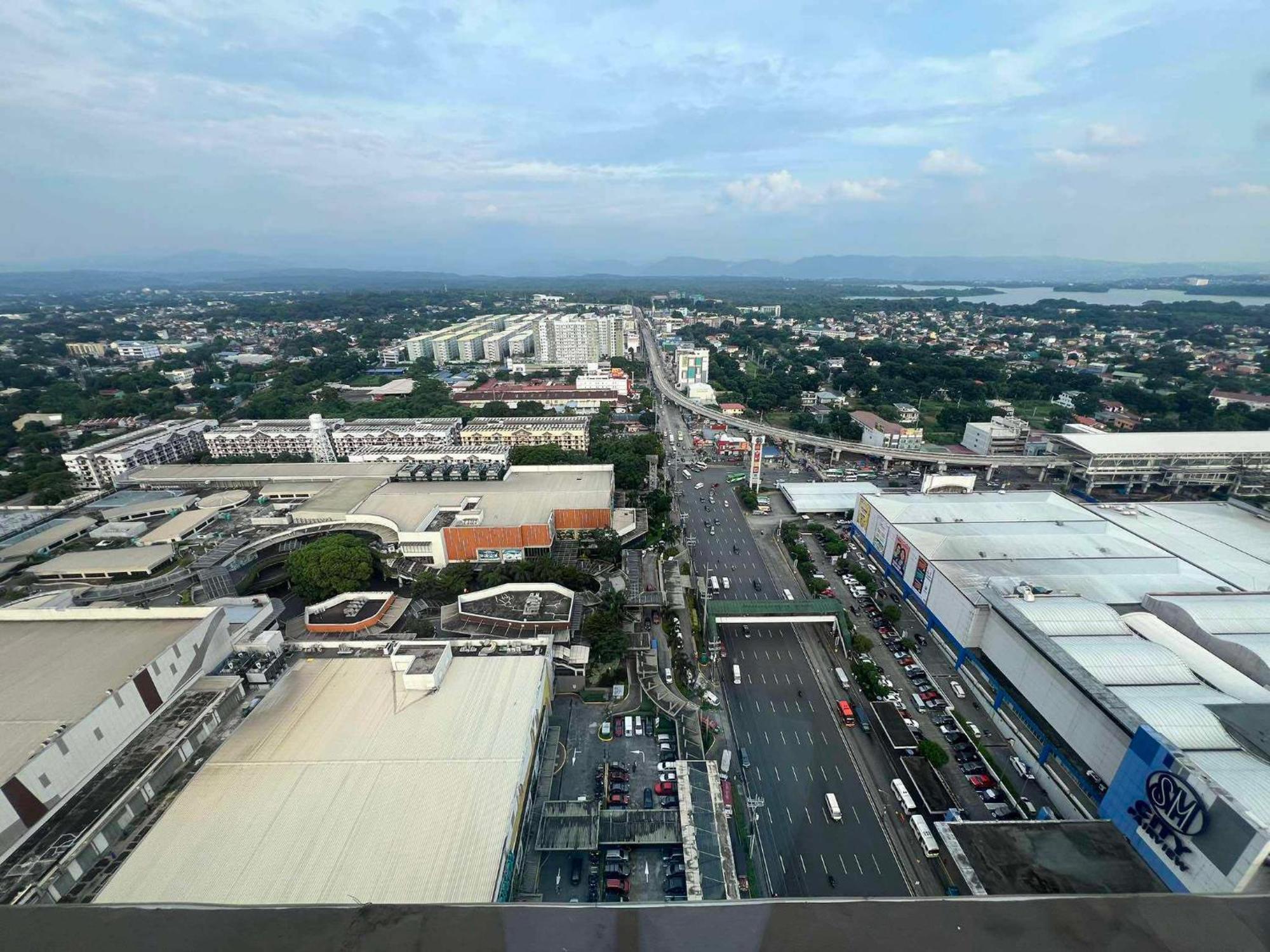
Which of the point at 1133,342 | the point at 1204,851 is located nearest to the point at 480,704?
the point at 1204,851

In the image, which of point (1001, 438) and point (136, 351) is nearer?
point (1001, 438)

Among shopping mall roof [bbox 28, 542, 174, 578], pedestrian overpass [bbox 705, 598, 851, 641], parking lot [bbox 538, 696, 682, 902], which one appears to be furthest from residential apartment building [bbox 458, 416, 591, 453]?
parking lot [bbox 538, 696, 682, 902]

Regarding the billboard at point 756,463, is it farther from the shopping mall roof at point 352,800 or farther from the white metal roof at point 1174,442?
the shopping mall roof at point 352,800

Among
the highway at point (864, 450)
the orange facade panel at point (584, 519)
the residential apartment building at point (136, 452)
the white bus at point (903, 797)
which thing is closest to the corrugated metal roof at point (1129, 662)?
the white bus at point (903, 797)

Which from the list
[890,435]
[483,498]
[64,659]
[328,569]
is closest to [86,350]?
[483,498]

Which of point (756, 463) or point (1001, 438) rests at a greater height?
point (1001, 438)

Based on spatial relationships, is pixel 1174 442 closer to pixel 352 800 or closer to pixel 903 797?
pixel 903 797
